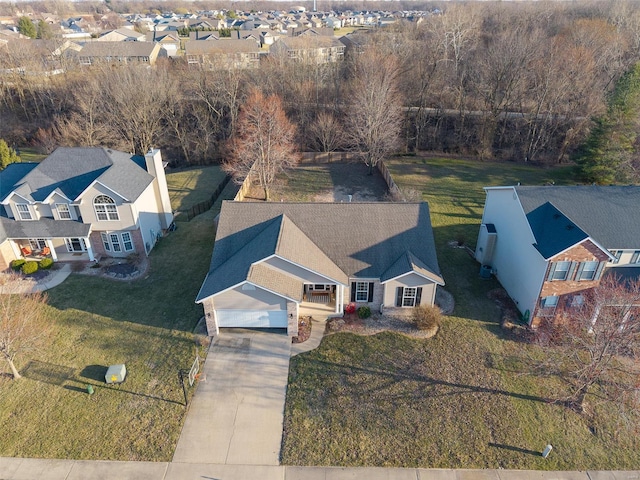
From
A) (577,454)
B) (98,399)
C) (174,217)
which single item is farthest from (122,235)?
(577,454)

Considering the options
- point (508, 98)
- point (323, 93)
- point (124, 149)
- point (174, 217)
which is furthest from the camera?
point (323, 93)

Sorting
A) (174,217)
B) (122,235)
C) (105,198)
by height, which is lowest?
(174,217)

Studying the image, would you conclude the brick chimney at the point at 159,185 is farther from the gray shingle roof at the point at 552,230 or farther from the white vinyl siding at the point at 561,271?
the white vinyl siding at the point at 561,271

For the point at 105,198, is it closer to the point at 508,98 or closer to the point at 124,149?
the point at 124,149

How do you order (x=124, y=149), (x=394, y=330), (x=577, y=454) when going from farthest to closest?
(x=124, y=149) → (x=394, y=330) → (x=577, y=454)

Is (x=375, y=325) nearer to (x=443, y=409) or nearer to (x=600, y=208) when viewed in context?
(x=443, y=409)

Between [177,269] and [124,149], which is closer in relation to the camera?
[177,269]

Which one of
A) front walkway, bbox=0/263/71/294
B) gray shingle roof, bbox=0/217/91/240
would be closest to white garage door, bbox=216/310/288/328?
front walkway, bbox=0/263/71/294
